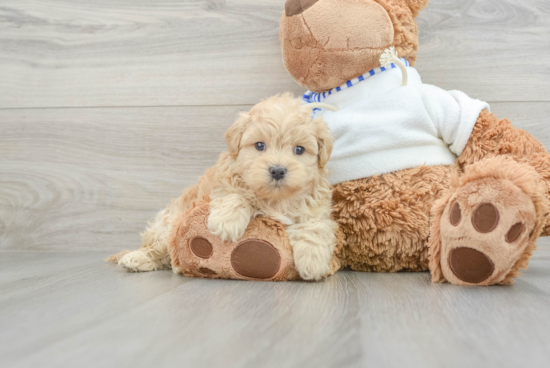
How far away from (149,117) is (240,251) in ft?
2.63

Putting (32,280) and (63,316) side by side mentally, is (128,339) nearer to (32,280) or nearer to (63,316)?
(63,316)

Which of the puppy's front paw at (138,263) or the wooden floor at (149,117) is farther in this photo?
the puppy's front paw at (138,263)

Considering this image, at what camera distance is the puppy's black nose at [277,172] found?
89 cm

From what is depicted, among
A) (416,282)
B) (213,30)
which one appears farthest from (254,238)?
(213,30)

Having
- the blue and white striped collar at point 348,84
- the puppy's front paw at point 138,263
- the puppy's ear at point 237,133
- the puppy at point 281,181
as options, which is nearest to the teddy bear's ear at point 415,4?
the blue and white striped collar at point 348,84

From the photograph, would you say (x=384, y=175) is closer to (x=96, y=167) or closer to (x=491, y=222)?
(x=491, y=222)

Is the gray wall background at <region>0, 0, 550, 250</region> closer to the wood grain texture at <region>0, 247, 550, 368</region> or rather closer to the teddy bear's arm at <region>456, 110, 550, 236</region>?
the teddy bear's arm at <region>456, 110, 550, 236</region>

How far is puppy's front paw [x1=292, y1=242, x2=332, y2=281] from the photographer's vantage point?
2.94 feet

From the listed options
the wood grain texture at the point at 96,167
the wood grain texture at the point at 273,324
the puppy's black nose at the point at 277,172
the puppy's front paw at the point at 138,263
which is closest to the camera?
the wood grain texture at the point at 273,324

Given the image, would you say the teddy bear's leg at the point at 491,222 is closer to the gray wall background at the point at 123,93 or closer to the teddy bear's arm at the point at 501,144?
the teddy bear's arm at the point at 501,144

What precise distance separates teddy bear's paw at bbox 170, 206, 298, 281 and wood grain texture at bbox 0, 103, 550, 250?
0.58 meters

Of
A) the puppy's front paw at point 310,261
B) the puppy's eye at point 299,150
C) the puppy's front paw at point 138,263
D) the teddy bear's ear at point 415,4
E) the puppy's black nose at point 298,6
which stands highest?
the teddy bear's ear at point 415,4

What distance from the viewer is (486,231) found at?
781 mm

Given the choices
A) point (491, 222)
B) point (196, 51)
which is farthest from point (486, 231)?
point (196, 51)
